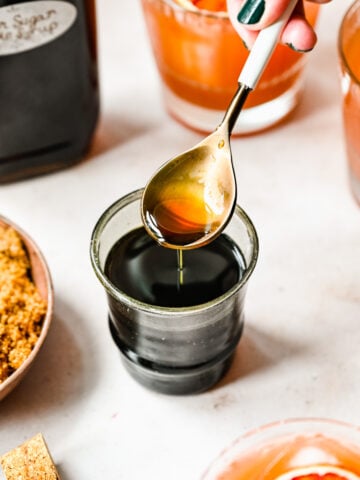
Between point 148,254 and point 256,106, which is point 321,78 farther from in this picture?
point 148,254

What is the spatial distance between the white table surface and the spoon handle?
249 mm

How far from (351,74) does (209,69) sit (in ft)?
0.59

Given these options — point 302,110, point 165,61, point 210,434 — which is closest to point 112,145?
point 165,61

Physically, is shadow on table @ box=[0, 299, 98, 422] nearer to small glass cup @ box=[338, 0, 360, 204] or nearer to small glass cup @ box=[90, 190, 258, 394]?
small glass cup @ box=[90, 190, 258, 394]

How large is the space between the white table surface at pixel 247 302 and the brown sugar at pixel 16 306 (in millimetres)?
63

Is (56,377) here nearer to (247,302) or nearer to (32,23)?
(247,302)

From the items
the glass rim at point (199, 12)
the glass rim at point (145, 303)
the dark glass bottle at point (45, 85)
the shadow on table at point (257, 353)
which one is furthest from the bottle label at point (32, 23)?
the shadow on table at point (257, 353)

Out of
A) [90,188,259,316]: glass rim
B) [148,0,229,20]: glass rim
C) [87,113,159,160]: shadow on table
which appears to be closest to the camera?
[90,188,259,316]: glass rim

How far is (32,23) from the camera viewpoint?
846 millimetres

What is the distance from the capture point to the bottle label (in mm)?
835

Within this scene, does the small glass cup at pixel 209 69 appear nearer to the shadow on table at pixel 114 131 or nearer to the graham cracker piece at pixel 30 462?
the shadow on table at pixel 114 131

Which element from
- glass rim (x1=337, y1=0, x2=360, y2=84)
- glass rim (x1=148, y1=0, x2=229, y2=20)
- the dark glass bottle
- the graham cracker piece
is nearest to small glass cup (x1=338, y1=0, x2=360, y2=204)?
glass rim (x1=337, y1=0, x2=360, y2=84)

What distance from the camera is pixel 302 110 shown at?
1.07 meters

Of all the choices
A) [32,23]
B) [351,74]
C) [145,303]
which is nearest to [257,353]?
[145,303]
